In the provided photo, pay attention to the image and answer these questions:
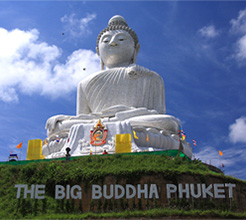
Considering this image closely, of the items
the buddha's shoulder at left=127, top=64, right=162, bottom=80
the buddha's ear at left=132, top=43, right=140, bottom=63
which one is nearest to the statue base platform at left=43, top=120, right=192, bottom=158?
the buddha's shoulder at left=127, top=64, right=162, bottom=80

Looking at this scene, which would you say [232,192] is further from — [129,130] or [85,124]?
[85,124]

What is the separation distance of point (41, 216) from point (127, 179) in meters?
2.51

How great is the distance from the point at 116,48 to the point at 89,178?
1142 centimetres

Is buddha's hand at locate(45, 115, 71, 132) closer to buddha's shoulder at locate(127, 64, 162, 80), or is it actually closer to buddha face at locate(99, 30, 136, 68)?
buddha's shoulder at locate(127, 64, 162, 80)

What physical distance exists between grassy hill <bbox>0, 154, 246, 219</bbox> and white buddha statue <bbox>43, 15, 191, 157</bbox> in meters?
3.52

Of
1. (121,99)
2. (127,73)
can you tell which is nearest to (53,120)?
(121,99)

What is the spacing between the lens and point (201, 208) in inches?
369

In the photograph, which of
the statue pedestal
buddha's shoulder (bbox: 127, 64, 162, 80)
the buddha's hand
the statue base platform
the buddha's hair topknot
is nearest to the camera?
the statue pedestal

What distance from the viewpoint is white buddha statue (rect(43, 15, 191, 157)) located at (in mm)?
16203

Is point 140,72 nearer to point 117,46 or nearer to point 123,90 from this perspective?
point 123,90

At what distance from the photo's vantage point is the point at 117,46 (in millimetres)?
20547

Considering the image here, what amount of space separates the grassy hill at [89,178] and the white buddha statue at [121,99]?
139 inches

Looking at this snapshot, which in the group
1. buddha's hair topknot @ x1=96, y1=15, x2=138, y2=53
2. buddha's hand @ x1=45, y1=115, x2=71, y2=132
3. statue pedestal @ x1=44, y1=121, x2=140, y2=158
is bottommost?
statue pedestal @ x1=44, y1=121, x2=140, y2=158

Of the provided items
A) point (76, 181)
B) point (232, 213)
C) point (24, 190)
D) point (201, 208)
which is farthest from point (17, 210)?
point (232, 213)
